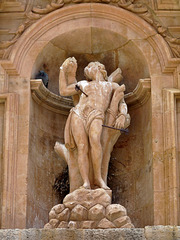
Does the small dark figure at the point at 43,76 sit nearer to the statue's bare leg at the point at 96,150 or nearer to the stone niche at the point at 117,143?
the stone niche at the point at 117,143

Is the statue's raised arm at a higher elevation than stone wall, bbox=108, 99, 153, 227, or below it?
higher

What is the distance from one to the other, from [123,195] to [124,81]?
6.32ft

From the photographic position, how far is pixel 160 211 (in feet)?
42.1

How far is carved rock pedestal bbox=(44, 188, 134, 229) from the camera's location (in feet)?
38.4

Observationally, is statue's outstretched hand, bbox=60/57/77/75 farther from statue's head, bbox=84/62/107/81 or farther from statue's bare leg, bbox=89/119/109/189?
statue's bare leg, bbox=89/119/109/189

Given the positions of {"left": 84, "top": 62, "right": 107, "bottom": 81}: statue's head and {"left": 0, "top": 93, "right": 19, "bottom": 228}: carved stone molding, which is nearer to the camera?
{"left": 0, "top": 93, "right": 19, "bottom": 228}: carved stone molding

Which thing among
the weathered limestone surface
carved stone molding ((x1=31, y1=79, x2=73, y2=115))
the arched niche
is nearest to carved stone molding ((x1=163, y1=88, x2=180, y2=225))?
the arched niche

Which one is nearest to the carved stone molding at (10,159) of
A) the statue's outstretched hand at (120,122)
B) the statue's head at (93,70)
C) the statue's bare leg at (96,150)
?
the statue's head at (93,70)

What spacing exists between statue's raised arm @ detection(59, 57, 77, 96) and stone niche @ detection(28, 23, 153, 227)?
75 cm

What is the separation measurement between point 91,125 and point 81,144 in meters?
0.31

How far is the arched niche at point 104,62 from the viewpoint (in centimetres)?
1355

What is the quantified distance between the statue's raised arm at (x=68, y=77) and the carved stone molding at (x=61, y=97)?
1.84 ft

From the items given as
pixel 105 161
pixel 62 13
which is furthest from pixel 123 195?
pixel 62 13

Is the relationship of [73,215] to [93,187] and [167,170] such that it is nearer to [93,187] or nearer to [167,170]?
[93,187]
